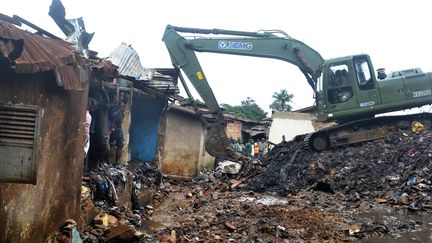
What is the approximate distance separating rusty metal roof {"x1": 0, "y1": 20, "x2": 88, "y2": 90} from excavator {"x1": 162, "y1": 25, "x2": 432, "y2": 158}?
5814 mm

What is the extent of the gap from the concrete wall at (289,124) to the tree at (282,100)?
14465mm

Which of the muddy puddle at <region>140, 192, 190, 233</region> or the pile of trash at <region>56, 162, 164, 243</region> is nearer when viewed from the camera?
the pile of trash at <region>56, 162, 164, 243</region>

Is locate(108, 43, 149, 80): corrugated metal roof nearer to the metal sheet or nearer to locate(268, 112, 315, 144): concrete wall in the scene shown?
the metal sheet

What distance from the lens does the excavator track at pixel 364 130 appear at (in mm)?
10898

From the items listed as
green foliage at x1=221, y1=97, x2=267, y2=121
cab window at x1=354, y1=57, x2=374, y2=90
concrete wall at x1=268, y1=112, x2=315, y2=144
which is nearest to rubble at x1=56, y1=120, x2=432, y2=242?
cab window at x1=354, y1=57, x2=374, y2=90

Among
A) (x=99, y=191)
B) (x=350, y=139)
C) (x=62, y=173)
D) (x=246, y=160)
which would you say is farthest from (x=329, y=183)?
(x=62, y=173)

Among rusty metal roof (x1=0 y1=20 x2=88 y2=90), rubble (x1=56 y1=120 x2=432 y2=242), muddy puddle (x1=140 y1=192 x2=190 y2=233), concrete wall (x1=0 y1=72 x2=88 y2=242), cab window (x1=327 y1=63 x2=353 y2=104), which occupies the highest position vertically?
cab window (x1=327 y1=63 x2=353 y2=104)

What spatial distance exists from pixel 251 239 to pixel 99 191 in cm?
247

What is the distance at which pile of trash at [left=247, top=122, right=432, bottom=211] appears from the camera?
799cm

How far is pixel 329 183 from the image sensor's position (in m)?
9.34

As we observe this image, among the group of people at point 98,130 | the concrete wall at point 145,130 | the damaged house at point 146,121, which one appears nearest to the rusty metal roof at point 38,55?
the group of people at point 98,130

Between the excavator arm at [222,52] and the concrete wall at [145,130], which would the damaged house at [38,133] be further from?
the concrete wall at [145,130]

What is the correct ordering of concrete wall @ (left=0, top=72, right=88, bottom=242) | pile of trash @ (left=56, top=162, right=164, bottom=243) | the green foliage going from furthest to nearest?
the green foliage → pile of trash @ (left=56, top=162, right=164, bottom=243) → concrete wall @ (left=0, top=72, right=88, bottom=242)

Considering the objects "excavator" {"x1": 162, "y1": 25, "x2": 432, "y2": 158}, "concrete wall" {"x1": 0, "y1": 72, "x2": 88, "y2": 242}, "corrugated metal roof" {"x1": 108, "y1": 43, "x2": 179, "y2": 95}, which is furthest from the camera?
"excavator" {"x1": 162, "y1": 25, "x2": 432, "y2": 158}
